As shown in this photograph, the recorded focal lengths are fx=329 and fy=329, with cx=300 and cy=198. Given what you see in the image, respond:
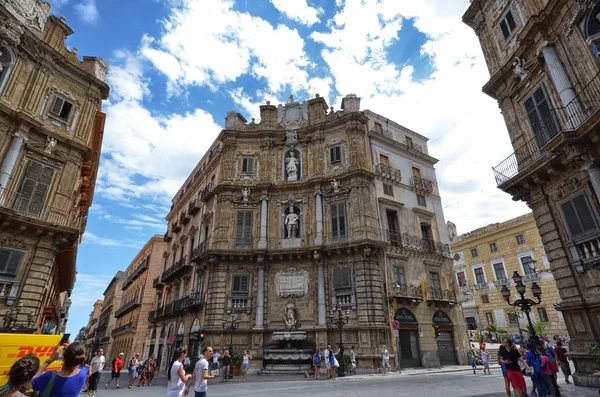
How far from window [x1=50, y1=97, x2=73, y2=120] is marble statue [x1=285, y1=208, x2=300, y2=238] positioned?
14.1 metres

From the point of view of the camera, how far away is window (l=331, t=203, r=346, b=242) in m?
22.0

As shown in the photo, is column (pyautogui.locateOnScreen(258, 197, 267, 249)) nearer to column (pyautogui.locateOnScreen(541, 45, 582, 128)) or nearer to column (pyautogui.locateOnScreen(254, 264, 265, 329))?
column (pyautogui.locateOnScreen(254, 264, 265, 329))

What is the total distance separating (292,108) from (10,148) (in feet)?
59.9

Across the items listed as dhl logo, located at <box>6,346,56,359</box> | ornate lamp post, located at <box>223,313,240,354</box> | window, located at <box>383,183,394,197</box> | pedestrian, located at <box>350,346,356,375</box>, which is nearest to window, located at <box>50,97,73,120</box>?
dhl logo, located at <box>6,346,56,359</box>

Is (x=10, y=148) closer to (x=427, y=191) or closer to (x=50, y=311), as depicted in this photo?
(x=50, y=311)

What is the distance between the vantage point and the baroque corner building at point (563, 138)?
32.2 ft

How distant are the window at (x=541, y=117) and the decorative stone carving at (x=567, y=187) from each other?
5.69 ft

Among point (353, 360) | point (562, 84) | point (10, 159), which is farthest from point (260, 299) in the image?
point (562, 84)

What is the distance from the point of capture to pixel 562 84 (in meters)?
11.0

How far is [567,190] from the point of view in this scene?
35.7 ft

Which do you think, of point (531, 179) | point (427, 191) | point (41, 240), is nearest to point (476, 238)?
point (427, 191)

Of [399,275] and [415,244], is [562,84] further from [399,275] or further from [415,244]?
[415,244]

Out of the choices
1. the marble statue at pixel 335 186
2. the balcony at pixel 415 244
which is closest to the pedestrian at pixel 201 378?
the balcony at pixel 415 244

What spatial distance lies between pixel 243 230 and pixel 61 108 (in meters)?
12.5
